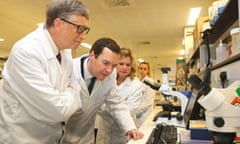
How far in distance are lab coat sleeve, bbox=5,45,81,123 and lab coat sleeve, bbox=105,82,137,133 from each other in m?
0.53

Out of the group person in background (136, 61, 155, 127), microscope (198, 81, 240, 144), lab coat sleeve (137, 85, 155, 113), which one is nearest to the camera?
microscope (198, 81, 240, 144)

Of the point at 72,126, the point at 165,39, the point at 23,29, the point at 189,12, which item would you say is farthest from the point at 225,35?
the point at 23,29

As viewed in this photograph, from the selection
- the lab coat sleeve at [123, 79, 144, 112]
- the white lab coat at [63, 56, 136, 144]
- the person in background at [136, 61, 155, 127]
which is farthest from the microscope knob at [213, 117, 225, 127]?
the person in background at [136, 61, 155, 127]

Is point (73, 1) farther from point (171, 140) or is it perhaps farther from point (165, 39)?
point (165, 39)

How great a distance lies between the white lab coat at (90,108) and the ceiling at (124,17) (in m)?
2.11

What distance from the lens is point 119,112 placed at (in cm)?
165

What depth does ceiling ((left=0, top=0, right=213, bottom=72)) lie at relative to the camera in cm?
362

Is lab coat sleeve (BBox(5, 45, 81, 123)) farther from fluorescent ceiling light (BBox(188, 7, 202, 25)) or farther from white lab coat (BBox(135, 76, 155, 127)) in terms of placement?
fluorescent ceiling light (BBox(188, 7, 202, 25))

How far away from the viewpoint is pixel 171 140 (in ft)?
3.50

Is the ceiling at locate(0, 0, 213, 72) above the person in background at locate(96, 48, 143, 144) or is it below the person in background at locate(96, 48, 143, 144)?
above

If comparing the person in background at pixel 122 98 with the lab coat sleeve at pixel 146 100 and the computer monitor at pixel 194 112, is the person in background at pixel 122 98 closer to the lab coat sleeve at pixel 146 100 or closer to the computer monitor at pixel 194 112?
the lab coat sleeve at pixel 146 100

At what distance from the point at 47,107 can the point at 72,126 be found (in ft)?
2.15

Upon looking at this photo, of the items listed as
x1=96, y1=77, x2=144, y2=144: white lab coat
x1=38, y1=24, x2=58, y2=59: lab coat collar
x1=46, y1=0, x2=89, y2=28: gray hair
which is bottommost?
x1=96, y1=77, x2=144, y2=144: white lab coat

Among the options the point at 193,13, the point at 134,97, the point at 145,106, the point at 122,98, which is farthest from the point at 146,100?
the point at 193,13
